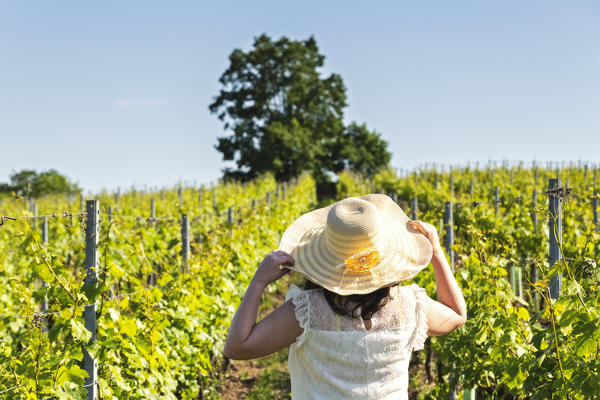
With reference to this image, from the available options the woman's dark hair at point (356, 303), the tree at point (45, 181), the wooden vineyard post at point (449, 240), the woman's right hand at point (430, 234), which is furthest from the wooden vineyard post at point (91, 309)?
the tree at point (45, 181)

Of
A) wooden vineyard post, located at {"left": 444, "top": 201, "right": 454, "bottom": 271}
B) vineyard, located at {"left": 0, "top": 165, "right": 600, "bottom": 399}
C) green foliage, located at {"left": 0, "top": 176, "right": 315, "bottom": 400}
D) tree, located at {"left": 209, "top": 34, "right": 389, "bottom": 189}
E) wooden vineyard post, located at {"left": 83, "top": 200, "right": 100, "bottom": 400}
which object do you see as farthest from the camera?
tree, located at {"left": 209, "top": 34, "right": 389, "bottom": 189}

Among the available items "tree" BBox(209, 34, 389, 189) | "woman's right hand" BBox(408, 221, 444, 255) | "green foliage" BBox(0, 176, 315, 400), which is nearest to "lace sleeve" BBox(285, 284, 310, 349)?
"woman's right hand" BBox(408, 221, 444, 255)

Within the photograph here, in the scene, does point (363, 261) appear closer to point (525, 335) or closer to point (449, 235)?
point (525, 335)

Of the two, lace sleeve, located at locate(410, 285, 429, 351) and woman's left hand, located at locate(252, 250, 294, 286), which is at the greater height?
woman's left hand, located at locate(252, 250, 294, 286)

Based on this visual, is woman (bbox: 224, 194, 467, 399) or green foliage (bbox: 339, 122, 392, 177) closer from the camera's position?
woman (bbox: 224, 194, 467, 399)

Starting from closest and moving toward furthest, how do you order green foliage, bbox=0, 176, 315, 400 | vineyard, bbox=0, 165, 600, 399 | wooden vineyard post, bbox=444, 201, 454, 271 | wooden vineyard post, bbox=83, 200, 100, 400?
vineyard, bbox=0, 165, 600, 399 → green foliage, bbox=0, 176, 315, 400 → wooden vineyard post, bbox=83, 200, 100, 400 → wooden vineyard post, bbox=444, 201, 454, 271

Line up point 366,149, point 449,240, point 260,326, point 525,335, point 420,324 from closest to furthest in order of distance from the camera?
point 260,326
point 420,324
point 525,335
point 449,240
point 366,149

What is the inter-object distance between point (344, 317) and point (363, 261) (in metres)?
0.17

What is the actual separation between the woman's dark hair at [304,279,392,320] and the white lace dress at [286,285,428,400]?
2cm

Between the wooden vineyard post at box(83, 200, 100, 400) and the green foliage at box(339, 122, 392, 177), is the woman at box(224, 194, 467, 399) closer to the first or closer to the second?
the wooden vineyard post at box(83, 200, 100, 400)

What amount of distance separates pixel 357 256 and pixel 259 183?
19.5 metres

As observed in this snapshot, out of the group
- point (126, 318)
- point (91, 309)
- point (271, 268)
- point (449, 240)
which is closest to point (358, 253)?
point (271, 268)

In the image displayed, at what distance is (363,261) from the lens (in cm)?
166

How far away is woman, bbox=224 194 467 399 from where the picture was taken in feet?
5.31
